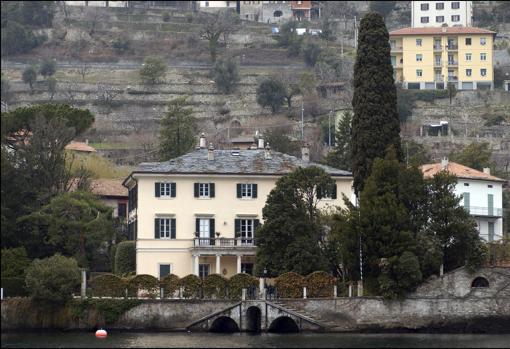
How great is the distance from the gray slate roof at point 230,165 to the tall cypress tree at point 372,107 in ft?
23.2

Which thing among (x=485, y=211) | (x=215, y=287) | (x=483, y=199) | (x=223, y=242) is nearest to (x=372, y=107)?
(x=223, y=242)

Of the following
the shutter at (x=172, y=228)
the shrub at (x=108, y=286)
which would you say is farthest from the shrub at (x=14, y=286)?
the shutter at (x=172, y=228)

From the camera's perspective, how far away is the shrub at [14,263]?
9200cm

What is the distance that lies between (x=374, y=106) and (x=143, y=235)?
16.6 m

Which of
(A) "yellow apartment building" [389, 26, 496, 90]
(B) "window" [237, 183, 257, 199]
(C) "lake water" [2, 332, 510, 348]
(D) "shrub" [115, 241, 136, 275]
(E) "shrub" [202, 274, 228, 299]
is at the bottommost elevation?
(C) "lake water" [2, 332, 510, 348]

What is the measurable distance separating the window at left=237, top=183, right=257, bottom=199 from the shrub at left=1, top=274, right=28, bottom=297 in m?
19.1

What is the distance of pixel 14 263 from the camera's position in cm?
9250

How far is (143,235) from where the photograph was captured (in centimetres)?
10525

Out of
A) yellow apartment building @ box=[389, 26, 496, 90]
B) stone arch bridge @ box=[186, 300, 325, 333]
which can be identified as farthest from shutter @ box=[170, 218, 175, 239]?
yellow apartment building @ box=[389, 26, 496, 90]

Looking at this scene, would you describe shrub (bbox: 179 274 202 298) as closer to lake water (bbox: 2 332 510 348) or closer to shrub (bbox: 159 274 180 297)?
shrub (bbox: 159 274 180 297)

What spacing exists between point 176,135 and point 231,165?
31411 millimetres

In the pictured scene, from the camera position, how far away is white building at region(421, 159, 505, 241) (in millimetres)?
122312

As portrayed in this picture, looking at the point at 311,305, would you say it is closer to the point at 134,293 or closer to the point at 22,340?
the point at 134,293

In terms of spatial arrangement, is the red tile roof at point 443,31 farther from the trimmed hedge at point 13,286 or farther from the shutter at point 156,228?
the trimmed hedge at point 13,286
